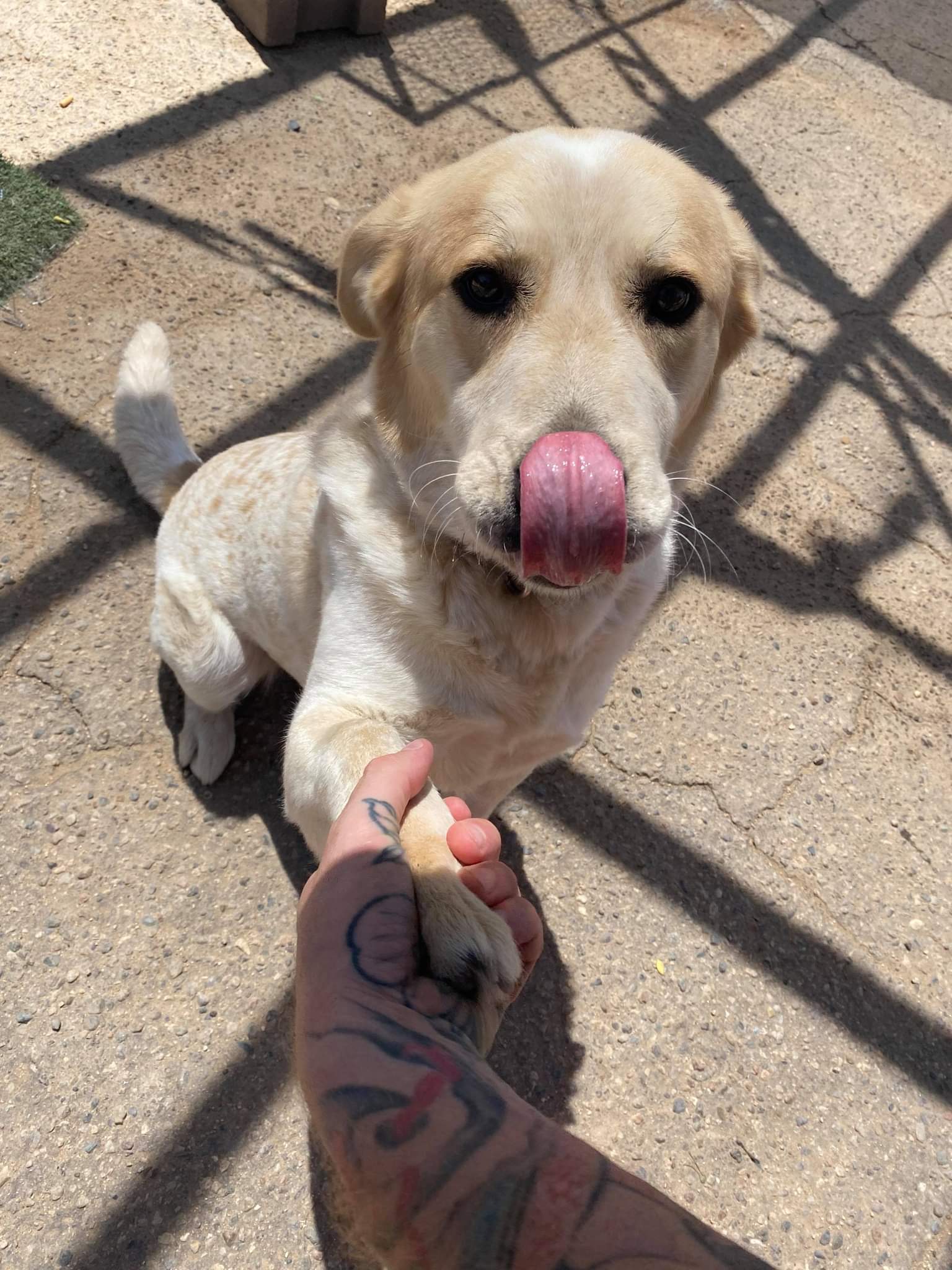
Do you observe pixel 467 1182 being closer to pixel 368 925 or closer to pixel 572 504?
pixel 368 925

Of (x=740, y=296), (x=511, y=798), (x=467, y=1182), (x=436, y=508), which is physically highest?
A: (x=740, y=296)

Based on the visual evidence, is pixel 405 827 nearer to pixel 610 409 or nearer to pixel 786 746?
pixel 610 409

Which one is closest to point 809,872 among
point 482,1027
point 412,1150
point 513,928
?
point 513,928

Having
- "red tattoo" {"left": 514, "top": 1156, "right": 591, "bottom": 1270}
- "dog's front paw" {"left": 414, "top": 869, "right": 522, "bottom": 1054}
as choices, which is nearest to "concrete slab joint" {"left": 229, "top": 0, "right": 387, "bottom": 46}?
"dog's front paw" {"left": 414, "top": 869, "right": 522, "bottom": 1054}

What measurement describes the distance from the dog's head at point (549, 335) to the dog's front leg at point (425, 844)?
1.54 feet

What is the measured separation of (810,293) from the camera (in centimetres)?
477

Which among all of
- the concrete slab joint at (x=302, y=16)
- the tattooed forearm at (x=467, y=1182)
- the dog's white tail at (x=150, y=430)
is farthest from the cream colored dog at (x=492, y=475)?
the concrete slab joint at (x=302, y=16)

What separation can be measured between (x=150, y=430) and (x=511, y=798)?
1.79 meters

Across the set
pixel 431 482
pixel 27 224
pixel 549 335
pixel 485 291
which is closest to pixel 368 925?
pixel 431 482

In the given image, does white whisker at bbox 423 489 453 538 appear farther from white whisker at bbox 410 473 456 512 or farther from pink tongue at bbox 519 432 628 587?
→ pink tongue at bbox 519 432 628 587

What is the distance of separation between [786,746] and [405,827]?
205 cm

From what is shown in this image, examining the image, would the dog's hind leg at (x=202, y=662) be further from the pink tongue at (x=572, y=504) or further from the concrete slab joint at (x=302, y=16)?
the concrete slab joint at (x=302, y=16)

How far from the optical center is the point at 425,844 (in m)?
1.56

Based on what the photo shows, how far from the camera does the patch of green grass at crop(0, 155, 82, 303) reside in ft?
11.8
